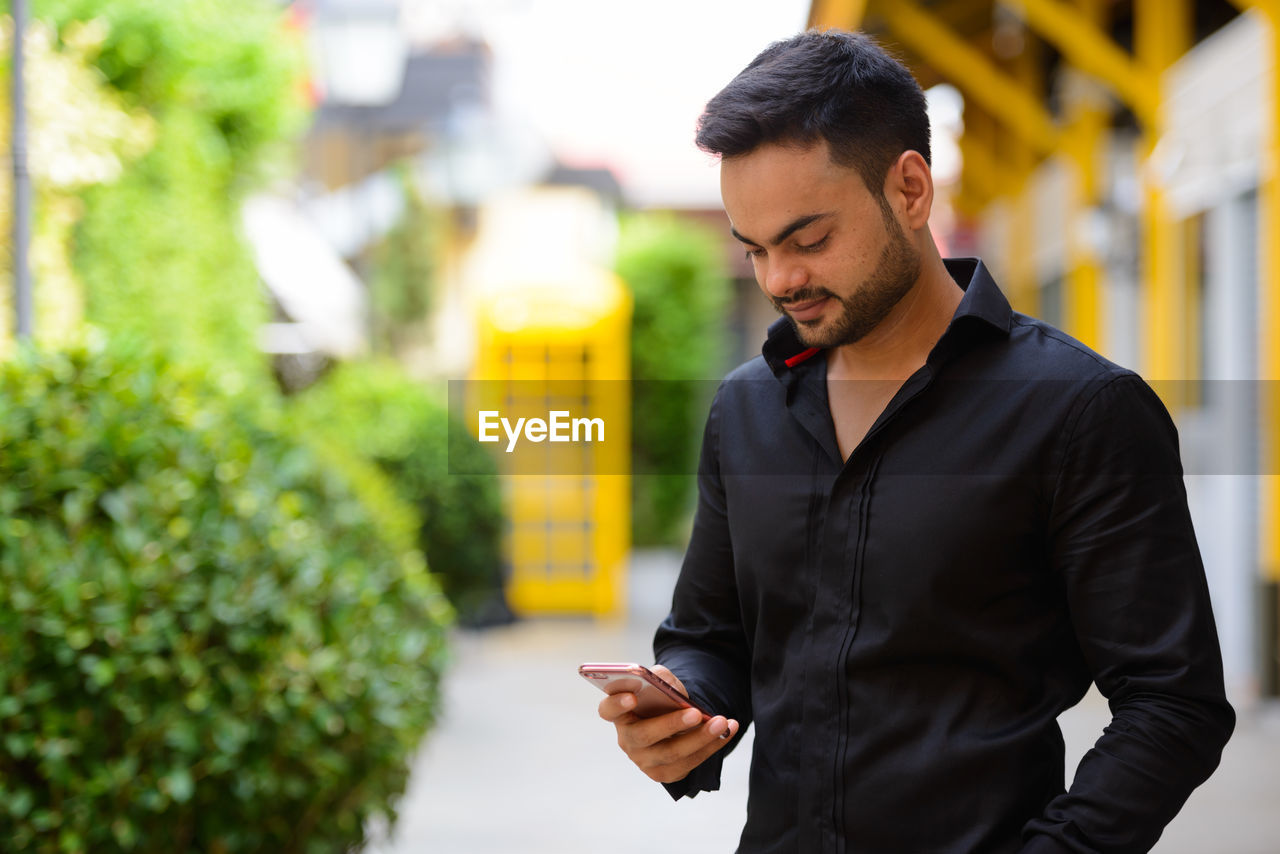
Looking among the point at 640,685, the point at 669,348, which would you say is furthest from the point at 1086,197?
the point at 640,685

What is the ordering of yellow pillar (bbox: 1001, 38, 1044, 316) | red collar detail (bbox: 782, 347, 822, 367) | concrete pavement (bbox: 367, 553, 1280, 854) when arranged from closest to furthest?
red collar detail (bbox: 782, 347, 822, 367) → concrete pavement (bbox: 367, 553, 1280, 854) → yellow pillar (bbox: 1001, 38, 1044, 316)

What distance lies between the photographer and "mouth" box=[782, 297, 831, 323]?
61.9 inches

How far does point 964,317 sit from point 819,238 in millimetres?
189

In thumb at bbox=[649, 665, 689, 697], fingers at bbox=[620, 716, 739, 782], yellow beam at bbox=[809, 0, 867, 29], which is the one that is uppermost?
yellow beam at bbox=[809, 0, 867, 29]

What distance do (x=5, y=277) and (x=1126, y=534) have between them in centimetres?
545

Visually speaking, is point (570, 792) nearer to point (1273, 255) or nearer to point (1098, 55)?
point (1273, 255)

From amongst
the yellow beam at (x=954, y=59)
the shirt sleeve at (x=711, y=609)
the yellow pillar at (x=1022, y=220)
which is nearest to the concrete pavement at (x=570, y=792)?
the shirt sleeve at (x=711, y=609)

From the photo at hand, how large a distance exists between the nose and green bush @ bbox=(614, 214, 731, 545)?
12555 mm

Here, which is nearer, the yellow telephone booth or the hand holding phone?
the hand holding phone

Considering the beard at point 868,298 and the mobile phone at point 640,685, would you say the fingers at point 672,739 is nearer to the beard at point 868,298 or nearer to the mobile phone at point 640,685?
the mobile phone at point 640,685

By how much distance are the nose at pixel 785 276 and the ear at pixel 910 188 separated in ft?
0.42

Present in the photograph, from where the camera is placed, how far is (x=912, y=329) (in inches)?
64.2

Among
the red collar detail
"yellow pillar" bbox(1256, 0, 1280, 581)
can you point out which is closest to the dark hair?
the red collar detail

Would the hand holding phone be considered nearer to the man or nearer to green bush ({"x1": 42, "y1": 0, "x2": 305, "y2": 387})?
the man
